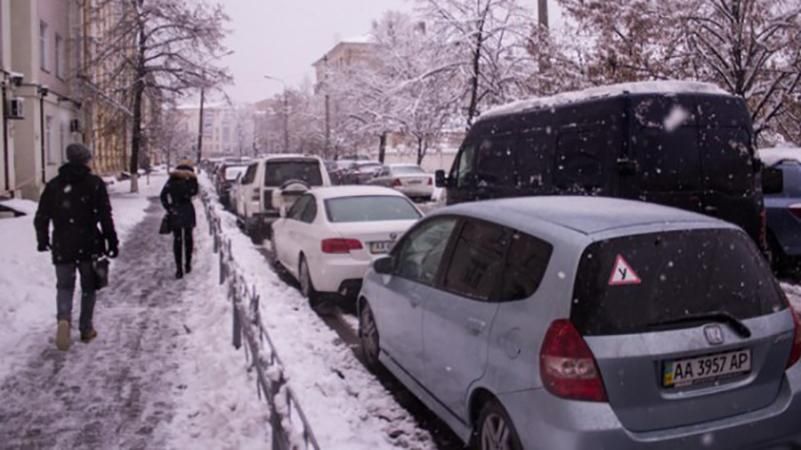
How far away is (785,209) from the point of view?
30.4ft

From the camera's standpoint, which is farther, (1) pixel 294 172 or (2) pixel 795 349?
(1) pixel 294 172

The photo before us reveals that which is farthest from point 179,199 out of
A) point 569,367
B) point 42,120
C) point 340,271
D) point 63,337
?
point 42,120

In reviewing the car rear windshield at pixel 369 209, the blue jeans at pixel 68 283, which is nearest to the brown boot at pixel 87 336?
the blue jeans at pixel 68 283

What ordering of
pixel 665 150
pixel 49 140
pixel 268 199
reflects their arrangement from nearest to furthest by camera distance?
pixel 665 150
pixel 268 199
pixel 49 140

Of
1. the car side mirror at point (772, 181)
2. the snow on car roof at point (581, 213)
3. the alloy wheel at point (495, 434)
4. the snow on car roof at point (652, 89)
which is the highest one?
the snow on car roof at point (652, 89)

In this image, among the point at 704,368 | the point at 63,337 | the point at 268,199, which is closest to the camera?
the point at 704,368

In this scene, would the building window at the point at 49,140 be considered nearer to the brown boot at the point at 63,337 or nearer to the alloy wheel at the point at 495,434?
the brown boot at the point at 63,337

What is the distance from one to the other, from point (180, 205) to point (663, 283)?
8.45 metres

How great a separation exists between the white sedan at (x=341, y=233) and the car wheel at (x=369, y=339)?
1.78m

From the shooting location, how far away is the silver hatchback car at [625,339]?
10.6 ft

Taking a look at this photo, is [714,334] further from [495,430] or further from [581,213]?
[495,430]

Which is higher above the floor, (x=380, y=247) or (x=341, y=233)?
(x=341, y=233)

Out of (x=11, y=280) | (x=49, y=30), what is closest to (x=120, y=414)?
(x=11, y=280)

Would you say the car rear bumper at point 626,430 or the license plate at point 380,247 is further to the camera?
the license plate at point 380,247
